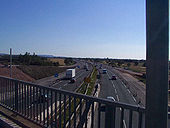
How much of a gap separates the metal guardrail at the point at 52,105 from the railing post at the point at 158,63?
0.92 metres

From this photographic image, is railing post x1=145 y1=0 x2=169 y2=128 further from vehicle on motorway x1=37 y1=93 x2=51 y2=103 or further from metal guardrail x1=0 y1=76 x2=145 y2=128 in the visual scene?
vehicle on motorway x1=37 y1=93 x2=51 y2=103

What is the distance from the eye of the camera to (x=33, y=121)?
209 inches

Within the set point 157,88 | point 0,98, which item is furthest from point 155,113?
point 0,98

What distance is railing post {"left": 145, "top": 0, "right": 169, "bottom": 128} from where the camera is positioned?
217 centimetres

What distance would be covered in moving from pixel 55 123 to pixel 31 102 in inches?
51.8

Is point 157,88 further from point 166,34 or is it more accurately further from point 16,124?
point 16,124

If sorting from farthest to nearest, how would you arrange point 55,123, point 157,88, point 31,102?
point 31,102
point 55,123
point 157,88

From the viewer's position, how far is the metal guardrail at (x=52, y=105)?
3662mm

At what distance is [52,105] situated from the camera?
4.87 metres

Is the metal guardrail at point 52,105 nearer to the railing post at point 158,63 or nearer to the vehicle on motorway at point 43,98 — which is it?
the vehicle on motorway at point 43,98

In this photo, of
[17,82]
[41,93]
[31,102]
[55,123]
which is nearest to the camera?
[55,123]

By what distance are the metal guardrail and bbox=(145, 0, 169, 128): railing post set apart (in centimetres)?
92

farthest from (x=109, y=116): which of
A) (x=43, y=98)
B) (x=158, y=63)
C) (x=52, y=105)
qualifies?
(x=43, y=98)

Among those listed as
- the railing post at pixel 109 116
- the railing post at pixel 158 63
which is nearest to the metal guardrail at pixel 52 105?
the railing post at pixel 109 116
